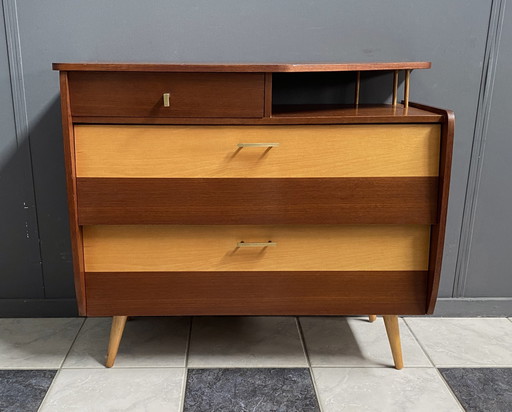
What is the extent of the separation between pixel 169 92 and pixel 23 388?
87 centimetres

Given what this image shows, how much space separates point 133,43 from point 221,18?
28 cm

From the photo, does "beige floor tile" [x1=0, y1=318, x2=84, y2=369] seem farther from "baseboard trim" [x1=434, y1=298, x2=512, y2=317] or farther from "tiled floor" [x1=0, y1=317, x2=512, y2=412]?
"baseboard trim" [x1=434, y1=298, x2=512, y2=317]

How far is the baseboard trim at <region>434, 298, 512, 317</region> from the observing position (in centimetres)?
181

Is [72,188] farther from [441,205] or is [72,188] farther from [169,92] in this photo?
[441,205]

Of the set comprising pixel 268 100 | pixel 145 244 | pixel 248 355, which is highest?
pixel 268 100

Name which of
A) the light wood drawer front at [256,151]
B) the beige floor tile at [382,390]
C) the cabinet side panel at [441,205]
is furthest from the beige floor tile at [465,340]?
the light wood drawer front at [256,151]

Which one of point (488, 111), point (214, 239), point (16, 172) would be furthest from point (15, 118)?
point (488, 111)

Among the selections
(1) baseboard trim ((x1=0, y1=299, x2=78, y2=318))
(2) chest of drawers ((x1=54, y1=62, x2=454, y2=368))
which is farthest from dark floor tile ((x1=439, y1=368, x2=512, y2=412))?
(1) baseboard trim ((x1=0, y1=299, x2=78, y2=318))

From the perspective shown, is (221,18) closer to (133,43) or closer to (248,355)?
(133,43)

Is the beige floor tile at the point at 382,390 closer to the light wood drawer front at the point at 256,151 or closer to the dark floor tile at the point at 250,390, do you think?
the dark floor tile at the point at 250,390

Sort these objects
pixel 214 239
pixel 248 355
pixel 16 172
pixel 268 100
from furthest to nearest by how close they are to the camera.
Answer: pixel 16 172 < pixel 248 355 < pixel 214 239 < pixel 268 100

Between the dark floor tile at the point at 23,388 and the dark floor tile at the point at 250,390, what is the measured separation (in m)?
0.39

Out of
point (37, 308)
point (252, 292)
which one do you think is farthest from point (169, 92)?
point (37, 308)

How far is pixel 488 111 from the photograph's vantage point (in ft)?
5.52
